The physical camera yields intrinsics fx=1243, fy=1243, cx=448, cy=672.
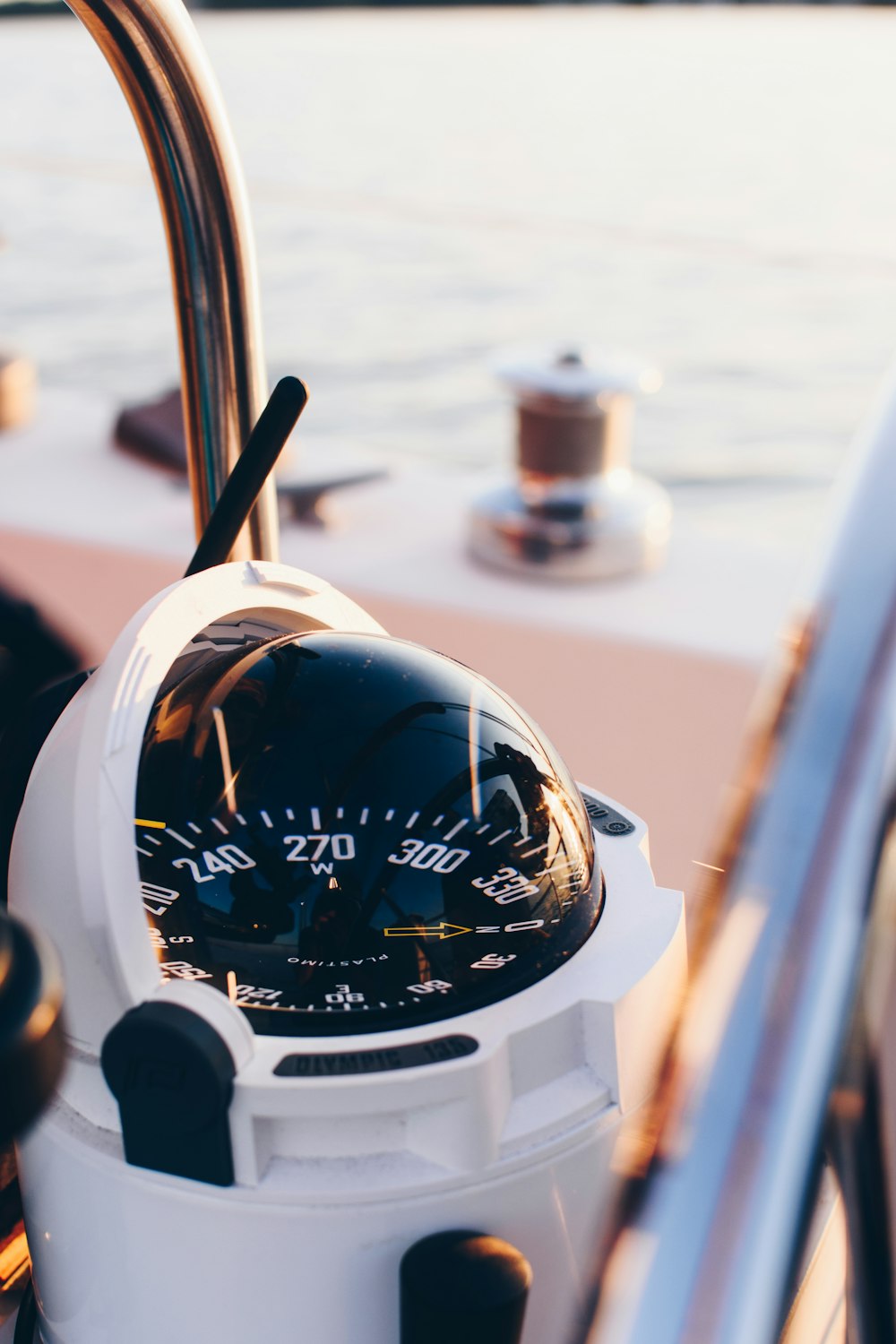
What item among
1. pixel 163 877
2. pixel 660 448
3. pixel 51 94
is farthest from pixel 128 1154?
pixel 51 94

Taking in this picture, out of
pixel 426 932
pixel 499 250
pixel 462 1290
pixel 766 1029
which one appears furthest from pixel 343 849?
pixel 499 250

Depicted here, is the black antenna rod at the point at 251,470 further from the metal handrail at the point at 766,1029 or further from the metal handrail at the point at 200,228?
the metal handrail at the point at 766,1029

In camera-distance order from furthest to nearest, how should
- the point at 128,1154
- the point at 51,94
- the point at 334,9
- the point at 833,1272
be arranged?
the point at 51,94
the point at 334,9
the point at 833,1272
the point at 128,1154

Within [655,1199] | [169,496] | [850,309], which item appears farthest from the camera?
[850,309]

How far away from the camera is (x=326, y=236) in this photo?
4117 millimetres

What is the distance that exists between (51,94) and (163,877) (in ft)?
17.4

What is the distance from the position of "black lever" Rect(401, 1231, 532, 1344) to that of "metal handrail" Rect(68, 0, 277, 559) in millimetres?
356

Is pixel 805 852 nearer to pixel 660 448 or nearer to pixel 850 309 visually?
pixel 660 448

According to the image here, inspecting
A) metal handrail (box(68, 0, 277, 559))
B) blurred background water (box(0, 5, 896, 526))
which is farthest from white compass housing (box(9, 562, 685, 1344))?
blurred background water (box(0, 5, 896, 526))

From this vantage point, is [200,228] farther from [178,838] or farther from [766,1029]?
[766,1029]

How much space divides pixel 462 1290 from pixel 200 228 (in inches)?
17.9

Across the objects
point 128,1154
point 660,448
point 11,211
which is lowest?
point 660,448

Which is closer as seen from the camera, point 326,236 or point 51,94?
point 326,236

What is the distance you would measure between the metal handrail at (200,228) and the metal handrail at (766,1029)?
1.46 feet
